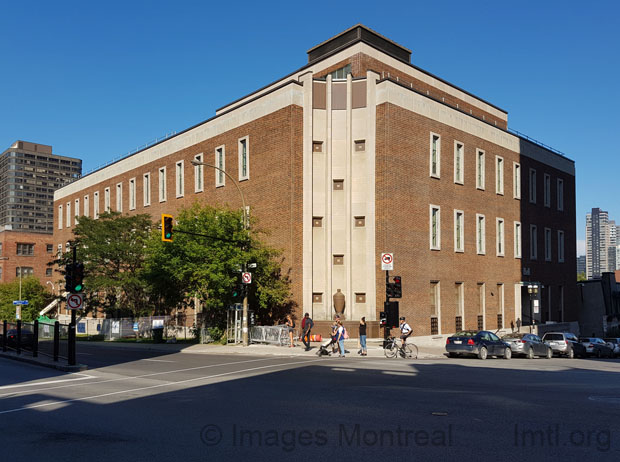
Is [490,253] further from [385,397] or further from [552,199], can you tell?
[385,397]

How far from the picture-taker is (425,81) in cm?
4916

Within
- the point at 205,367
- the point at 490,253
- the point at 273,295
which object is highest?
the point at 490,253

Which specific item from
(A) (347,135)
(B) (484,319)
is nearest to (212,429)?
(A) (347,135)

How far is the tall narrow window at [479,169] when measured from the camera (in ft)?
143

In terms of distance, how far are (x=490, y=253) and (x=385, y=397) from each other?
113ft

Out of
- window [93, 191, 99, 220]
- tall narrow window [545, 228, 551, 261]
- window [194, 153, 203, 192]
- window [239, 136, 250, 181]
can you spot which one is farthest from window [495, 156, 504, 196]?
window [93, 191, 99, 220]

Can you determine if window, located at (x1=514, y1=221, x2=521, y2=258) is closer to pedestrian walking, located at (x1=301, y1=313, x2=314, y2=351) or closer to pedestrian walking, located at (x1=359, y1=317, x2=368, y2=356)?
pedestrian walking, located at (x1=359, y1=317, x2=368, y2=356)

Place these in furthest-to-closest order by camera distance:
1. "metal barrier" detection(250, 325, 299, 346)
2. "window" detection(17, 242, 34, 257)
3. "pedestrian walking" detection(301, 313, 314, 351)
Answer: "window" detection(17, 242, 34, 257) → "metal barrier" detection(250, 325, 299, 346) → "pedestrian walking" detection(301, 313, 314, 351)

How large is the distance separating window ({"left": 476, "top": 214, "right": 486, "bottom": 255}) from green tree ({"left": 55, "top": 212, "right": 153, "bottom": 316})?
2584 centimetres

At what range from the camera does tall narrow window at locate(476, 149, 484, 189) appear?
43625 millimetres

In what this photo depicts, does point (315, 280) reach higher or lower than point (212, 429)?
higher

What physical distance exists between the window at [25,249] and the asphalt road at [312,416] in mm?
85126

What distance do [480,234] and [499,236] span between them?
2988mm

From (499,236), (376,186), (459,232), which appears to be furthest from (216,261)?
(499,236)
